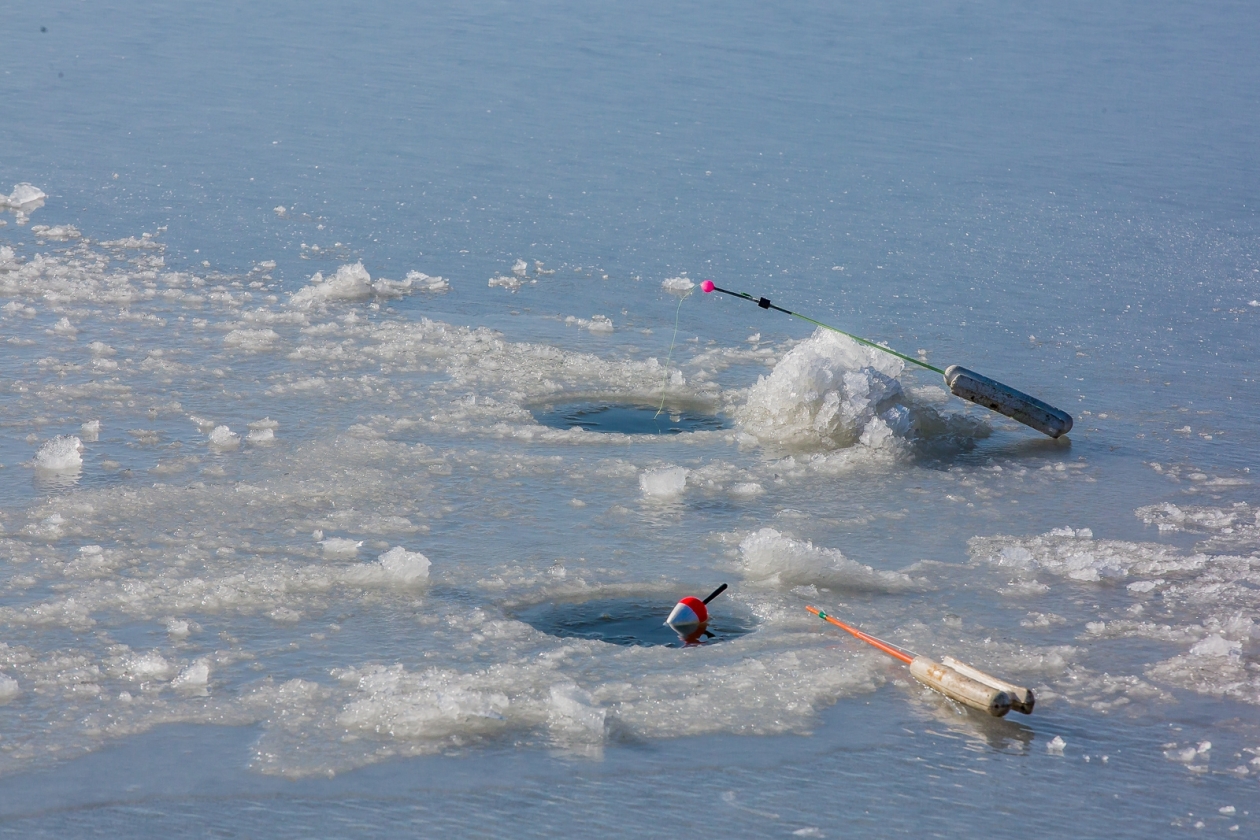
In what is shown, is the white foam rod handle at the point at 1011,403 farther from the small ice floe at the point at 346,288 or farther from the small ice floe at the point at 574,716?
the small ice floe at the point at 346,288

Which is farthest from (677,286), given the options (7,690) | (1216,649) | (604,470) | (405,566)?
(7,690)

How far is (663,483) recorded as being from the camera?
5.77 metres

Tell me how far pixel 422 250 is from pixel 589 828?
21.0ft

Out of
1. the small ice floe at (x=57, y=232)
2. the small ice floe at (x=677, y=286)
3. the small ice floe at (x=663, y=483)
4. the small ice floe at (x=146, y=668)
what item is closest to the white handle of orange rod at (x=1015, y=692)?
the small ice floe at (x=663, y=483)

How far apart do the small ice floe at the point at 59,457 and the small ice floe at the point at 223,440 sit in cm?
56

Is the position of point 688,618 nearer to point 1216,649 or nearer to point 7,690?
point 1216,649

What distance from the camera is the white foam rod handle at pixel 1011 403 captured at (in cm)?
661

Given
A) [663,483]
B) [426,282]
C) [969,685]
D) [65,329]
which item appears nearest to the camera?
[969,685]

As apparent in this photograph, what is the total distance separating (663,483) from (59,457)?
255 centimetres

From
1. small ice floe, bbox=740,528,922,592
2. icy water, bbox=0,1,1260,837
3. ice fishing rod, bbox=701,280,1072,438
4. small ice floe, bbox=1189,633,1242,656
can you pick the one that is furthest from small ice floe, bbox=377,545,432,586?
small ice floe, bbox=1189,633,1242,656

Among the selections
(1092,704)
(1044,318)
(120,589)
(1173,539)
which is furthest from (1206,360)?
(120,589)

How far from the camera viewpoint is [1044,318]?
338 inches

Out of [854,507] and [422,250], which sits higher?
[422,250]

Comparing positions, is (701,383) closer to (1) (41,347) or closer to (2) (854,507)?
(2) (854,507)
